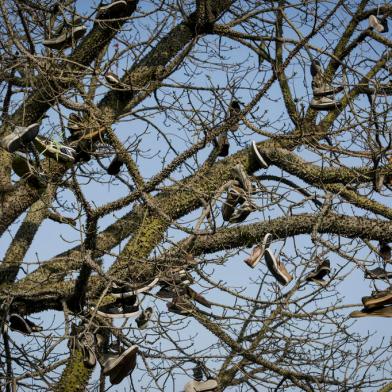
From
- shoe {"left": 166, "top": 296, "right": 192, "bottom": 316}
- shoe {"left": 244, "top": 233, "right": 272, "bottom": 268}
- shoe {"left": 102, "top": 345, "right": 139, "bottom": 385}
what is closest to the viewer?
shoe {"left": 102, "top": 345, "right": 139, "bottom": 385}

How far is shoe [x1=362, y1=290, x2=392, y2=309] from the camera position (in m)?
5.05

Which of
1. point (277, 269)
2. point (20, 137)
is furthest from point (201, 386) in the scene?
point (20, 137)

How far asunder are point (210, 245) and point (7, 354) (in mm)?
2018

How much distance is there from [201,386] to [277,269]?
Result: 1067mm

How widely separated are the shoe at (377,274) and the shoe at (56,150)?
246 centimetres

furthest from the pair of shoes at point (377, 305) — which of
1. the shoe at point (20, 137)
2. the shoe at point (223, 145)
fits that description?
the shoe at point (20, 137)

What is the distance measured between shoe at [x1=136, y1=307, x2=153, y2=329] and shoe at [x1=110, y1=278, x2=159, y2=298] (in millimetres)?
305

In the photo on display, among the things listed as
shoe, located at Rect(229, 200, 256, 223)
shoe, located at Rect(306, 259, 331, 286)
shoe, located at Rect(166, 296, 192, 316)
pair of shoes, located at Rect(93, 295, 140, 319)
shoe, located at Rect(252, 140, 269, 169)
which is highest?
shoe, located at Rect(252, 140, 269, 169)

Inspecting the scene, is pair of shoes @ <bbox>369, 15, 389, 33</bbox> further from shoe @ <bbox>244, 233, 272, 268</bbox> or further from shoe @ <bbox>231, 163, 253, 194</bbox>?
shoe @ <bbox>244, 233, 272, 268</bbox>

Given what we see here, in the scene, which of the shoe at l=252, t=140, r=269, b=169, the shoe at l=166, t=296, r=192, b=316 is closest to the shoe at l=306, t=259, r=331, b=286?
the shoe at l=166, t=296, r=192, b=316

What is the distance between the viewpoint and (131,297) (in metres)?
5.32

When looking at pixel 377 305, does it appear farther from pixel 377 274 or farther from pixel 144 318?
pixel 144 318

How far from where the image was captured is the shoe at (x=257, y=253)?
211 inches

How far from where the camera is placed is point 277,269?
556cm
